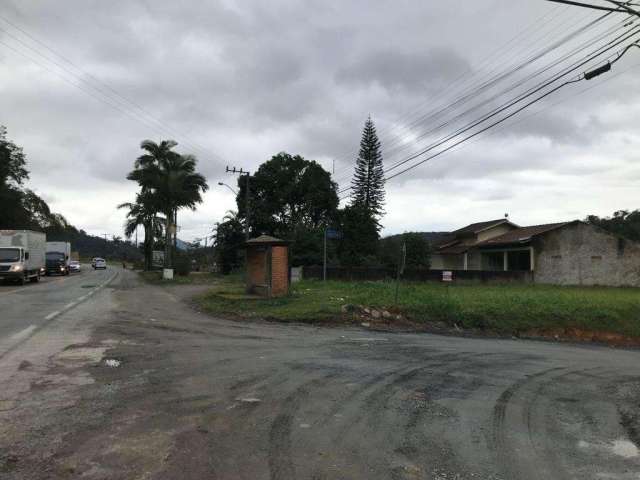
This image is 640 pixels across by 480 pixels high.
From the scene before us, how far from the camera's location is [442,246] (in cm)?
5325

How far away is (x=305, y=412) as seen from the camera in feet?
20.1

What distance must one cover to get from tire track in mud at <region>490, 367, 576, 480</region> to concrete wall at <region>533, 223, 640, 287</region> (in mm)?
32703

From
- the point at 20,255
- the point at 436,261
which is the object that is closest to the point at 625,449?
the point at 20,255

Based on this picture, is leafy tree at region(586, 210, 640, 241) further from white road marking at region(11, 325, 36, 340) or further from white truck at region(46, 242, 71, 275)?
white road marking at region(11, 325, 36, 340)

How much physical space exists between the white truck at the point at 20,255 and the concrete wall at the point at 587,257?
111 ft

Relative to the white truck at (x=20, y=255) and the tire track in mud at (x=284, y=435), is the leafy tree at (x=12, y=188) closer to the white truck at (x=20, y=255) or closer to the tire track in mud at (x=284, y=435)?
the white truck at (x=20, y=255)

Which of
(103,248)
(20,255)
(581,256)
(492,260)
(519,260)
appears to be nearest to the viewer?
(20,255)

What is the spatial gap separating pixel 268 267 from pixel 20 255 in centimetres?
1937

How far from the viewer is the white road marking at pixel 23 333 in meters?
11.0

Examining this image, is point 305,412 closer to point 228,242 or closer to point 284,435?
point 284,435

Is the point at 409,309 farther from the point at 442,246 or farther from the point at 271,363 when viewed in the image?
the point at 442,246

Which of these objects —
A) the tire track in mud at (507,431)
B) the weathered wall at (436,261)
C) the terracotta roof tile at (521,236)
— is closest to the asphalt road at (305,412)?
the tire track in mud at (507,431)

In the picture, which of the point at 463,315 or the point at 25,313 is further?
the point at 463,315

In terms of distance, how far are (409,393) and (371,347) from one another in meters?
4.35
